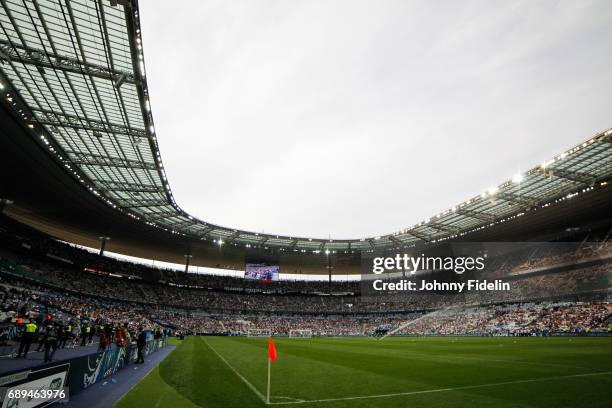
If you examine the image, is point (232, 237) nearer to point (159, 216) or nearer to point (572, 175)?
point (159, 216)

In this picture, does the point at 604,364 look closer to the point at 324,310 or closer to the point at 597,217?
the point at 597,217

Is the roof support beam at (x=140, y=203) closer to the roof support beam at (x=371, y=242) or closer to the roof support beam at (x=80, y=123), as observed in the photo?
the roof support beam at (x=80, y=123)

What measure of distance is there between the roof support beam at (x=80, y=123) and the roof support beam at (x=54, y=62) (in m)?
5.75

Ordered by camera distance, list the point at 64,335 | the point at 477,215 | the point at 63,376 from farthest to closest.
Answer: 1. the point at 477,215
2. the point at 64,335
3. the point at 63,376

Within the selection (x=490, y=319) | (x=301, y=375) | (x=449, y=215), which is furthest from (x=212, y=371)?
(x=490, y=319)

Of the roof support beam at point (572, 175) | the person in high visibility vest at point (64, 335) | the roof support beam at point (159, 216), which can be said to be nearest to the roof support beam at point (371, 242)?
the roof support beam at point (572, 175)

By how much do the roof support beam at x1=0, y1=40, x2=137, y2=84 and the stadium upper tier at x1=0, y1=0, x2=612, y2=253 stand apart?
0.05 m

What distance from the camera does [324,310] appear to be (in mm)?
76438

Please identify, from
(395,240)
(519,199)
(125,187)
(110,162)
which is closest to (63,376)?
(110,162)

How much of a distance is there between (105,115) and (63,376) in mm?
21727

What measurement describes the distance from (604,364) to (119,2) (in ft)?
83.7

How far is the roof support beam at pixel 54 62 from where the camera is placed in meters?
19.2

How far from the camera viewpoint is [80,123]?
1041 inches

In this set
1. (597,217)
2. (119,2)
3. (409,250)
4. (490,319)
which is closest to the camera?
(119,2)
